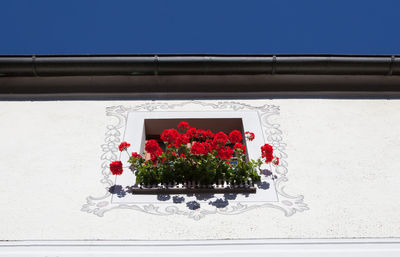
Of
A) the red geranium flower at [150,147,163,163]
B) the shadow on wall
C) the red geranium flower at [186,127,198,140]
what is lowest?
the shadow on wall

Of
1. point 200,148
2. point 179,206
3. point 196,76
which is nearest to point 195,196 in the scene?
point 179,206

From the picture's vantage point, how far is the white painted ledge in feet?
9.93

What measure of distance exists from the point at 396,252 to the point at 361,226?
1.18 ft

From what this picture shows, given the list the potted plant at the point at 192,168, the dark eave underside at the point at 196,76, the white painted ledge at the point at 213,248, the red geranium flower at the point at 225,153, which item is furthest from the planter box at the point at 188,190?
the dark eave underside at the point at 196,76

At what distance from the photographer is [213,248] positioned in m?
3.09

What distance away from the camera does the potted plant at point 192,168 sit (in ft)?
12.2

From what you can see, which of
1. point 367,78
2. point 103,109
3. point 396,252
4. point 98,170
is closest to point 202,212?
point 98,170

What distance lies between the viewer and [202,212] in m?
3.49

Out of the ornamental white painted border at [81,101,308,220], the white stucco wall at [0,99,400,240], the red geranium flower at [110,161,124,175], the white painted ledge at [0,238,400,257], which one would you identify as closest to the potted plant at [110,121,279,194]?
the red geranium flower at [110,161,124,175]

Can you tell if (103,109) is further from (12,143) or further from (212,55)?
(212,55)

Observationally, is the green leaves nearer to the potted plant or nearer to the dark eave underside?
the potted plant

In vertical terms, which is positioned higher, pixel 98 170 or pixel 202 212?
pixel 98 170

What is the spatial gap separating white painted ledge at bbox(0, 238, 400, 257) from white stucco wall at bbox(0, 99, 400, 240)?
0.09 metres

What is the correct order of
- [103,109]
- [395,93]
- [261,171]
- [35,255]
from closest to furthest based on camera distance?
[35,255]
[261,171]
[103,109]
[395,93]
